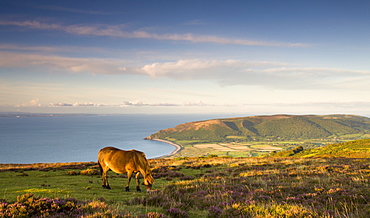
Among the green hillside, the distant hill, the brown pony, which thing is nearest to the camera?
the brown pony

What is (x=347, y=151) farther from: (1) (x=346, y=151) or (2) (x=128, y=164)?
(2) (x=128, y=164)

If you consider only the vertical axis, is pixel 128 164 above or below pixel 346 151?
above

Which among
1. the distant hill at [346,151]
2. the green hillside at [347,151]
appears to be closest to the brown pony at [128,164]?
the green hillside at [347,151]

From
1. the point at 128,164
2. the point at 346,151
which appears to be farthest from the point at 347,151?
the point at 128,164

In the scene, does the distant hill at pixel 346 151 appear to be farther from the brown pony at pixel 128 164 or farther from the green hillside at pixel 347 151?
the brown pony at pixel 128 164

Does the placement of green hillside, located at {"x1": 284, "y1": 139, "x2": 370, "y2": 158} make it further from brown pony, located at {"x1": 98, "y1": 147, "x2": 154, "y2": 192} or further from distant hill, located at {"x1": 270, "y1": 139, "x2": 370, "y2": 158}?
brown pony, located at {"x1": 98, "y1": 147, "x2": 154, "y2": 192}

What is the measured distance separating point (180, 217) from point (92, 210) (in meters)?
3.34

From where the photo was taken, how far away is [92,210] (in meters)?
7.55

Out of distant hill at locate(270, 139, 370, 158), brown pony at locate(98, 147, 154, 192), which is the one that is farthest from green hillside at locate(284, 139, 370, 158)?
brown pony at locate(98, 147, 154, 192)

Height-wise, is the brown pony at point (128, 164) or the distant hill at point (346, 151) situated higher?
the brown pony at point (128, 164)

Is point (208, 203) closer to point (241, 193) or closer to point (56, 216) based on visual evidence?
point (241, 193)

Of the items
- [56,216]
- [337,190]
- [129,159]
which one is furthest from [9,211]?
[337,190]

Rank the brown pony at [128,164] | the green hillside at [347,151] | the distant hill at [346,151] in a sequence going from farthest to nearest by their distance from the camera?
the distant hill at [346,151], the green hillside at [347,151], the brown pony at [128,164]

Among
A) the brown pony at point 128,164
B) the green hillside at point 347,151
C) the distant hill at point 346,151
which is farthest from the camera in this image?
the distant hill at point 346,151
